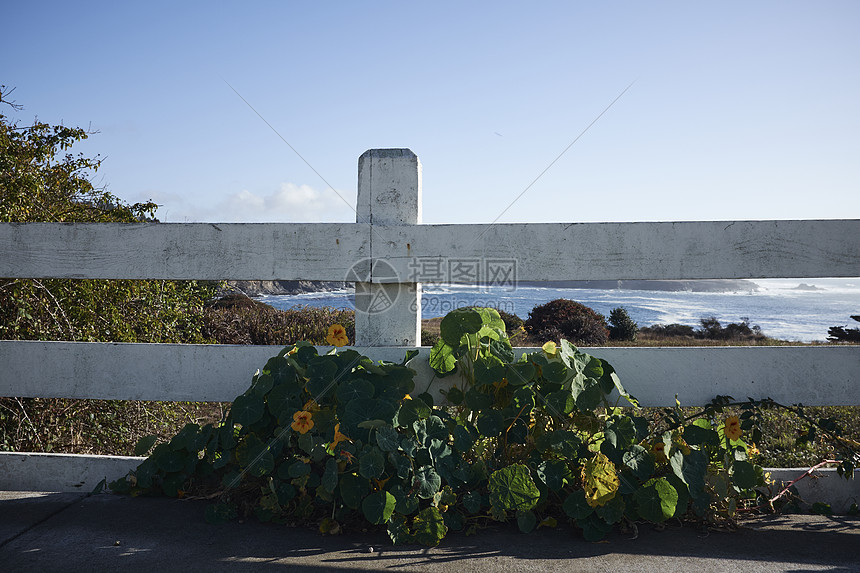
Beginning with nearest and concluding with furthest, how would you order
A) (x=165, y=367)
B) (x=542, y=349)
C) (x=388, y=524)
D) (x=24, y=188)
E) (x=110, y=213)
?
(x=388, y=524) < (x=542, y=349) < (x=165, y=367) < (x=24, y=188) < (x=110, y=213)

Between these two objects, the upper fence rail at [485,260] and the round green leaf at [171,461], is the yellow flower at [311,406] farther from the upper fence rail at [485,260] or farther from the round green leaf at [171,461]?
the round green leaf at [171,461]

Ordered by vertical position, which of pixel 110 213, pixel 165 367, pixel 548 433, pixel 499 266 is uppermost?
pixel 110 213

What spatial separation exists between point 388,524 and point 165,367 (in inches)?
40.8

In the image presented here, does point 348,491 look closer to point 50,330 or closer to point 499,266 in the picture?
point 499,266

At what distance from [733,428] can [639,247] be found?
2.17 ft

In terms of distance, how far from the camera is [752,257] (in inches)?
77.2

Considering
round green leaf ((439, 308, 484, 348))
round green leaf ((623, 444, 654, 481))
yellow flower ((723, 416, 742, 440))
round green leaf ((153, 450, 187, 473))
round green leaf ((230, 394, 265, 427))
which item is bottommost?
round green leaf ((153, 450, 187, 473))

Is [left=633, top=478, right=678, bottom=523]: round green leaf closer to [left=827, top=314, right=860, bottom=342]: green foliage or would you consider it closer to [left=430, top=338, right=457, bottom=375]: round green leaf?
[left=430, top=338, right=457, bottom=375]: round green leaf

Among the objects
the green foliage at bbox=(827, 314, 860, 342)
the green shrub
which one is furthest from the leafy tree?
the green foliage at bbox=(827, 314, 860, 342)

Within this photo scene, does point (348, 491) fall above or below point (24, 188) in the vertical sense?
below

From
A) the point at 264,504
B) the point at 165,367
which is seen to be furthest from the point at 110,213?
the point at 264,504

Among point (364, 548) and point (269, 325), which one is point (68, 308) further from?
point (269, 325)

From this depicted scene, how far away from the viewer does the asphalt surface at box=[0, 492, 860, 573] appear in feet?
4.70

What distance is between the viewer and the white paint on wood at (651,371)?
195 cm
